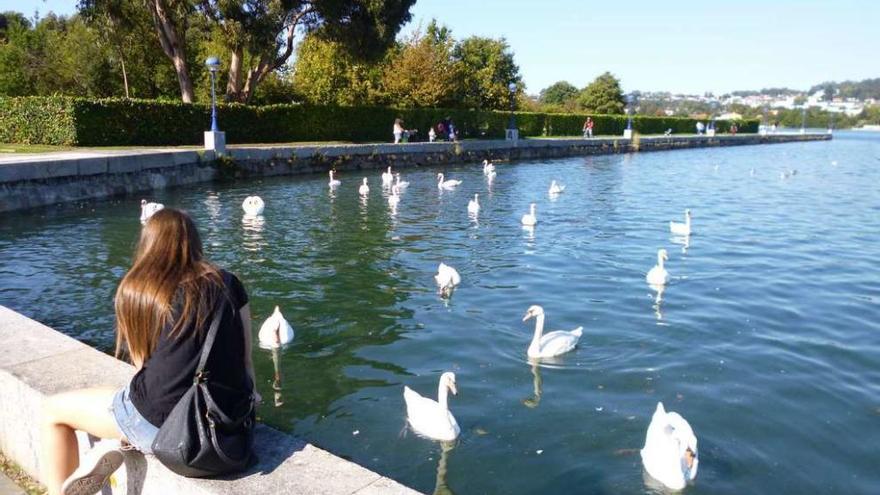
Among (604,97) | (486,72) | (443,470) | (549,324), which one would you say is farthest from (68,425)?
(604,97)

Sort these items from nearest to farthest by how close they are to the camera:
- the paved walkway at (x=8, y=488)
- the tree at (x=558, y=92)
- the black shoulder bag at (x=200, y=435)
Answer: the black shoulder bag at (x=200, y=435) < the paved walkway at (x=8, y=488) < the tree at (x=558, y=92)

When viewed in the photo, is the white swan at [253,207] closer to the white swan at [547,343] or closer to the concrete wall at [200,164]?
the concrete wall at [200,164]

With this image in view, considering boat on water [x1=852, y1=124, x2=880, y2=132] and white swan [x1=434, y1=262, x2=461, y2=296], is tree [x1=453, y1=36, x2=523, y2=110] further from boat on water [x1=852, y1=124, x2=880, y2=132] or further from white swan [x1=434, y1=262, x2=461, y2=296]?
boat on water [x1=852, y1=124, x2=880, y2=132]

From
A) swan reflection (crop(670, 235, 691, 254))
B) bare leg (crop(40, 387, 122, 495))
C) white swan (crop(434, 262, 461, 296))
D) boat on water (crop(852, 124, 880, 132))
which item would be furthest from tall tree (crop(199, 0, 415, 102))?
boat on water (crop(852, 124, 880, 132))

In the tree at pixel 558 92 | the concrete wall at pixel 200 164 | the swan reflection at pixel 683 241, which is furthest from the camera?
the tree at pixel 558 92

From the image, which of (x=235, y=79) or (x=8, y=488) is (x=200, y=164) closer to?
(x=235, y=79)

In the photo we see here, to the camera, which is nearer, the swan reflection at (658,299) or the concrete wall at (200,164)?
the swan reflection at (658,299)

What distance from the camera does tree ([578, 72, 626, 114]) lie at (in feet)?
261

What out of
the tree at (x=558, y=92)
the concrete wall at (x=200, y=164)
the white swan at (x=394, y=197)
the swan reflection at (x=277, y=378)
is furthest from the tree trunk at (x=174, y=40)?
the tree at (x=558, y=92)

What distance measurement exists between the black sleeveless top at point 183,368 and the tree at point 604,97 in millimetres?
79104

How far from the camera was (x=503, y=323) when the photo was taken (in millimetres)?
8430

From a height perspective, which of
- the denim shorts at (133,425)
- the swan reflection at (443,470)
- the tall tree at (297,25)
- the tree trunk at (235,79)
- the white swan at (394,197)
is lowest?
the swan reflection at (443,470)

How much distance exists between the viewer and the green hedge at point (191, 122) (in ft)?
77.7

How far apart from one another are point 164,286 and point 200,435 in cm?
67
